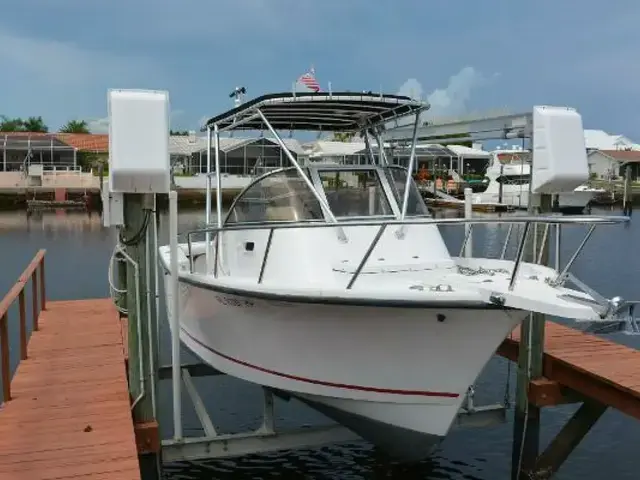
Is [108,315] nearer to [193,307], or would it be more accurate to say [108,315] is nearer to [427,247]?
[193,307]

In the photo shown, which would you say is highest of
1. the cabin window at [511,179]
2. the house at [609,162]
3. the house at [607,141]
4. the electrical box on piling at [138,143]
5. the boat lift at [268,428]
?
the house at [607,141]

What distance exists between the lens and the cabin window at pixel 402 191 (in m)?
8.10

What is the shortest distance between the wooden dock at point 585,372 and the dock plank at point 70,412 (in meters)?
4.50

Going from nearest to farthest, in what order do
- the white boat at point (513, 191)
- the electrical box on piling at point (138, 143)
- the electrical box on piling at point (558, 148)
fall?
the electrical box on piling at point (138, 143) < the electrical box on piling at point (558, 148) < the white boat at point (513, 191)

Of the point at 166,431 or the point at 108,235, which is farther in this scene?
the point at 108,235

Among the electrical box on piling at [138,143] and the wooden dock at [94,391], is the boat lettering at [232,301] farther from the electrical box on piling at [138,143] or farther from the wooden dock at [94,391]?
the electrical box on piling at [138,143]

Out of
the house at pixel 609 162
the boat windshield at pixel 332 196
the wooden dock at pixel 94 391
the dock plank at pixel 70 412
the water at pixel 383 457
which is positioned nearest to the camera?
the dock plank at pixel 70 412

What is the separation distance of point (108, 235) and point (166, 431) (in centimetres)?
2422

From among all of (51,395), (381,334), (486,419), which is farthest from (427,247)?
(51,395)

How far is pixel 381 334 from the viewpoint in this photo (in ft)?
20.8

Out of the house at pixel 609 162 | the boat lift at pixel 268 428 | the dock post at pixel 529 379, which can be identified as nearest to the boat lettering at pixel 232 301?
the boat lift at pixel 268 428

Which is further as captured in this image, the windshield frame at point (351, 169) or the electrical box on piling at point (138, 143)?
the windshield frame at point (351, 169)

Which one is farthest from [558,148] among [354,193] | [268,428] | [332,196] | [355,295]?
[268,428]

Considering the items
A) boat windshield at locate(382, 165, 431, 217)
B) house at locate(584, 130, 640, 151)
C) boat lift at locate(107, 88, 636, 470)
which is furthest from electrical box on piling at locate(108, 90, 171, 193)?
house at locate(584, 130, 640, 151)
